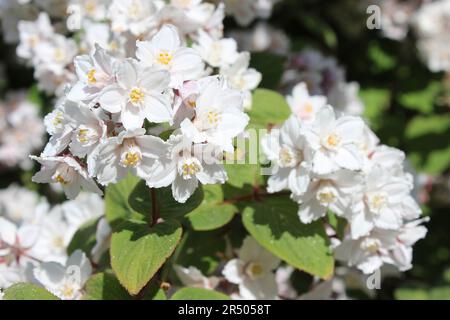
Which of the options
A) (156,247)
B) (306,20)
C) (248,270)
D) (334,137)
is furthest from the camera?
(306,20)


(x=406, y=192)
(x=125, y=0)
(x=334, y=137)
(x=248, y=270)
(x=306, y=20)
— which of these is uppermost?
(x=306, y=20)

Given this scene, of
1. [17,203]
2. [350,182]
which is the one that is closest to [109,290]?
[350,182]

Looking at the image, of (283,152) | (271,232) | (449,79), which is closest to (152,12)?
(283,152)

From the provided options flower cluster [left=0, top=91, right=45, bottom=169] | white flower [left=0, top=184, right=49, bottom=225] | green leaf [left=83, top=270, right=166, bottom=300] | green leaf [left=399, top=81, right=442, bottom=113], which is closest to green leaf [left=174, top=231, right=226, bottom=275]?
green leaf [left=83, top=270, right=166, bottom=300]

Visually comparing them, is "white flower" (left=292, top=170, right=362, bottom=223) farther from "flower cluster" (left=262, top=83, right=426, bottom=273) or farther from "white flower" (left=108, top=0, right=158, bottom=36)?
"white flower" (left=108, top=0, right=158, bottom=36)

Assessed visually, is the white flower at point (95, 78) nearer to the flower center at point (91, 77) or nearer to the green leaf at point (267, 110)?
the flower center at point (91, 77)
